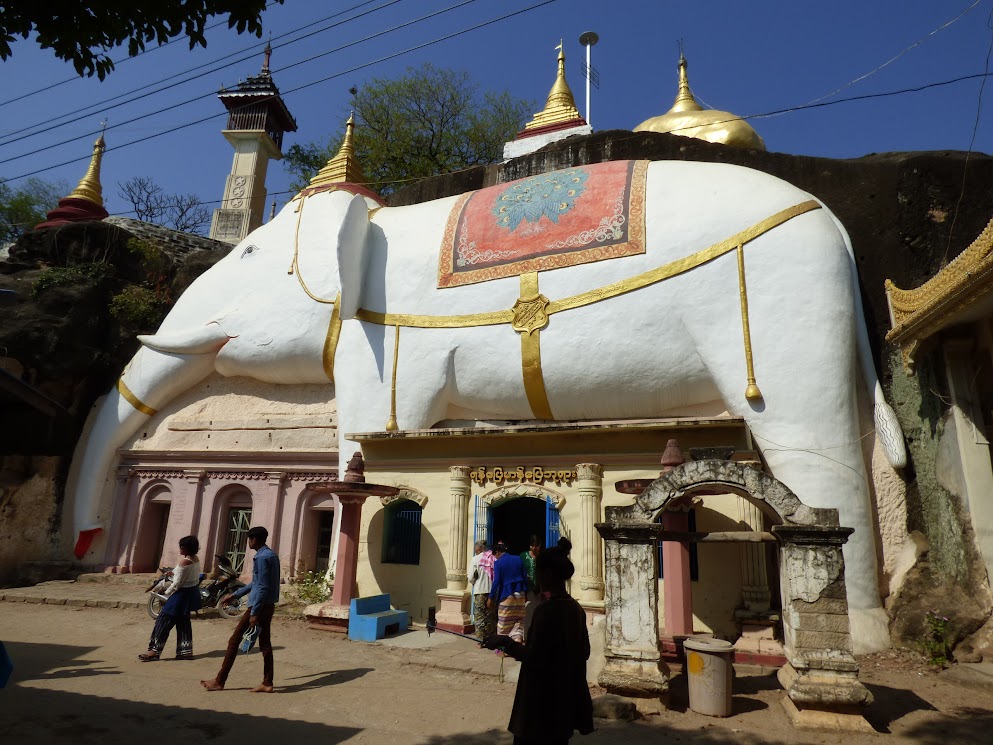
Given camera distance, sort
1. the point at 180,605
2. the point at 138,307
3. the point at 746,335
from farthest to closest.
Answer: the point at 138,307 < the point at 746,335 < the point at 180,605

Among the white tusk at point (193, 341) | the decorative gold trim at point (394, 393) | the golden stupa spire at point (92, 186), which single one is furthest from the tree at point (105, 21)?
the golden stupa spire at point (92, 186)

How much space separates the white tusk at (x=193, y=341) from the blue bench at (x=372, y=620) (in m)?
6.65

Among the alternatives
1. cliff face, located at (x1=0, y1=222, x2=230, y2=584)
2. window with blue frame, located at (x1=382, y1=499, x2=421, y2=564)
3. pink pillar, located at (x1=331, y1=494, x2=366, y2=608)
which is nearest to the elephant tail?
window with blue frame, located at (x1=382, y1=499, x2=421, y2=564)

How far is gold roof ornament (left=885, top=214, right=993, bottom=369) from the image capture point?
6.85 meters

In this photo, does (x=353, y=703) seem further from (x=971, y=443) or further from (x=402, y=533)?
(x=971, y=443)

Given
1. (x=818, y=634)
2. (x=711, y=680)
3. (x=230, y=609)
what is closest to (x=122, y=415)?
(x=230, y=609)

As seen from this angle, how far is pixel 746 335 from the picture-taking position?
8.73 metres

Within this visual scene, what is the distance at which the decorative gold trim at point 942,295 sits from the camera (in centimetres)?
684

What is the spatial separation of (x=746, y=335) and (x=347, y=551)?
6.30m

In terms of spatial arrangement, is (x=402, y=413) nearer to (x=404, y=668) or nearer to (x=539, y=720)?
(x=404, y=668)

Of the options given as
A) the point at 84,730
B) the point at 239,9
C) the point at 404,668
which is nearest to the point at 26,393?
the point at 84,730

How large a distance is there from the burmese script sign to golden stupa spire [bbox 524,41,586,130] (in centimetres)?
942

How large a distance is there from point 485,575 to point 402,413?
3.28 meters

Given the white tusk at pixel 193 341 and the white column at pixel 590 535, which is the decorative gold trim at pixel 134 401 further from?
the white column at pixel 590 535
